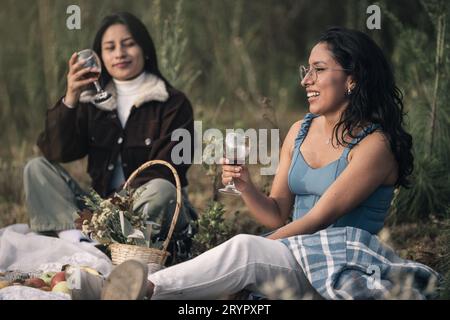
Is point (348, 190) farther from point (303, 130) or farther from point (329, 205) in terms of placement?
point (303, 130)

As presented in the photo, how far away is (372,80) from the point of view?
155 inches

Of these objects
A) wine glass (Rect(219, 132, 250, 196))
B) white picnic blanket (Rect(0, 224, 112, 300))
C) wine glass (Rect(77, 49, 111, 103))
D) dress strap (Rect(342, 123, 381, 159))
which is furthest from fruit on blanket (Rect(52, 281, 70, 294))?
wine glass (Rect(77, 49, 111, 103))

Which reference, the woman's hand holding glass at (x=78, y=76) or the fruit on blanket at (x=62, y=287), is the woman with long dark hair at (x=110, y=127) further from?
the fruit on blanket at (x=62, y=287)

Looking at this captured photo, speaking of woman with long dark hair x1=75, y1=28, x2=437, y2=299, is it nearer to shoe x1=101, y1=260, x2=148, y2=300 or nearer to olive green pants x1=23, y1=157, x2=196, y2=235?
shoe x1=101, y1=260, x2=148, y2=300

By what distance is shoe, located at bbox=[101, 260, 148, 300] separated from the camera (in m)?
3.35

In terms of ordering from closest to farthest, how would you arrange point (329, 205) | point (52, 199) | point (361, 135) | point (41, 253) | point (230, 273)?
point (230, 273) < point (329, 205) < point (361, 135) < point (41, 253) < point (52, 199)

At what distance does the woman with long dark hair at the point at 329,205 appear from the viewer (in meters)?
3.55

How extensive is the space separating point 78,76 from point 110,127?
0.44 m

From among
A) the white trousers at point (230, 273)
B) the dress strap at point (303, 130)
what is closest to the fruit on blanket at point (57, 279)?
the white trousers at point (230, 273)

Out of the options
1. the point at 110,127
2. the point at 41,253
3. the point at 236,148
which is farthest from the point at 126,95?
the point at 236,148

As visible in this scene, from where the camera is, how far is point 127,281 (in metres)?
3.37

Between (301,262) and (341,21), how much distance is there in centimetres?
640

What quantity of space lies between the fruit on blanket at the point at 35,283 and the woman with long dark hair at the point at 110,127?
2.96 ft
